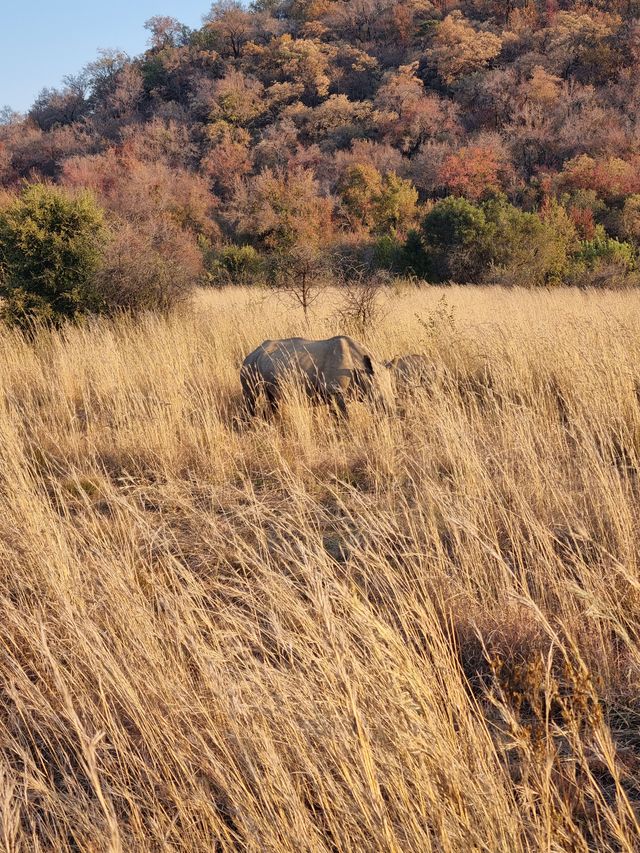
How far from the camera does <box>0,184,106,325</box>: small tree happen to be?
9344 millimetres

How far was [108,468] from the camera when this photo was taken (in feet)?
14.6

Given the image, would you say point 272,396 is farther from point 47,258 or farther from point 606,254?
point 606,254

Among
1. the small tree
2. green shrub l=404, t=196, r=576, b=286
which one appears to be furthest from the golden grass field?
green shrub l=404, t=196, r=576, b=286

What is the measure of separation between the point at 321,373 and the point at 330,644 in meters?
3.72

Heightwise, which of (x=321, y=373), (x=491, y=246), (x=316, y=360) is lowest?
(x=321, y=373)

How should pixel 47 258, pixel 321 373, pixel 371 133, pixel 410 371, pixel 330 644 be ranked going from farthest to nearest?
pixel 371 133
pixel 47 258
pixel 410 371
pixel 321 373
pixel 330 644

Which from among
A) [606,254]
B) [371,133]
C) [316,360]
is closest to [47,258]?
[316,360]

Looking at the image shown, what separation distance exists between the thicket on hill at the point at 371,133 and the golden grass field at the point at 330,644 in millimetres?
10036

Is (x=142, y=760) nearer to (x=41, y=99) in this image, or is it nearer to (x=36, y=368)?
(x=36, y=368)

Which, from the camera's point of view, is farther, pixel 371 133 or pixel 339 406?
pixel 371 133

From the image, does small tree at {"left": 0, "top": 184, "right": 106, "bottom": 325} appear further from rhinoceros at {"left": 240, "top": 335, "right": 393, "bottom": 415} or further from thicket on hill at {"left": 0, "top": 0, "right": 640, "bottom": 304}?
rhinoceros at {"left": 240, "top": 335, "right": 393, "bottom": 415}

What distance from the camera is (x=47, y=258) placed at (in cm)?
948

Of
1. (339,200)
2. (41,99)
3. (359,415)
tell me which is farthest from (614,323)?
(41,99)

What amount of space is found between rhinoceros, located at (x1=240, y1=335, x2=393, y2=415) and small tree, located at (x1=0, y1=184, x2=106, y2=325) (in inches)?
203
